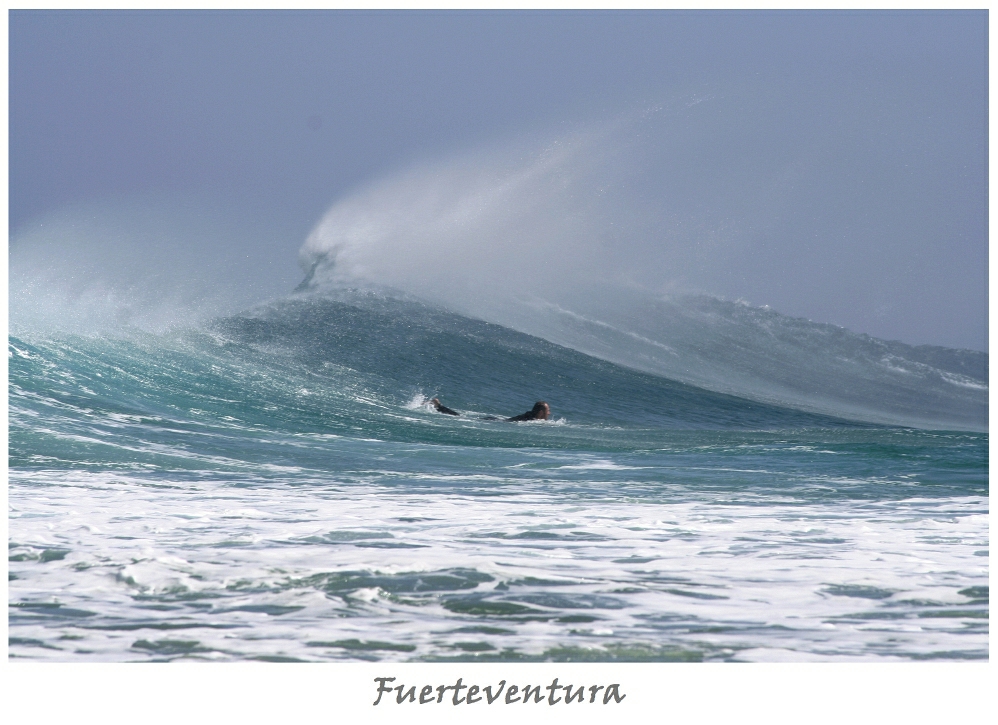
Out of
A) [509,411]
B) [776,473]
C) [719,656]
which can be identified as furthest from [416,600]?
[509,411]

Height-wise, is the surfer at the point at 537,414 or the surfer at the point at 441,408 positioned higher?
the surfer at the point at 537,414

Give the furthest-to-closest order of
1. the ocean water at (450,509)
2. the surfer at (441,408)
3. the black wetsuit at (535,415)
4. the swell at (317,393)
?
the surfer at (441,408) < the black wetsuit at (535,415) < the swell at (317,393) < the ocean water at (450,509)

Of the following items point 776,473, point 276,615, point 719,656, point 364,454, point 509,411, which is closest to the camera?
point 719,656

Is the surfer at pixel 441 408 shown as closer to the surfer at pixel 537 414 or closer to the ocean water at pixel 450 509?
the ocean water at pixel 450 509

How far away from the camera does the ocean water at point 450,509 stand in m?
3.85

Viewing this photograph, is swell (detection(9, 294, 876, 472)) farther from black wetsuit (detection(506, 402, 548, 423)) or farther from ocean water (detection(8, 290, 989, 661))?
black wetsuit (detection(506, 402, 548, 423))

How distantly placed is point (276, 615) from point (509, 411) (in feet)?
32.7

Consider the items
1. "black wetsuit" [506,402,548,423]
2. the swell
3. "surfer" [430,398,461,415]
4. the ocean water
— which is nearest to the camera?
the ocean water

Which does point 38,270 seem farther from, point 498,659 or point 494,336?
point 498,659

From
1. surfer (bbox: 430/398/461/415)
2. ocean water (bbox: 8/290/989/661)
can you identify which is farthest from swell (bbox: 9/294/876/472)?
surfer (bbox: 430/398/461/415)

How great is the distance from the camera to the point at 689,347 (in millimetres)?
18781

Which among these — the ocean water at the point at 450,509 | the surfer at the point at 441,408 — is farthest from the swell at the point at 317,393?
the surfer at the point at 441,408

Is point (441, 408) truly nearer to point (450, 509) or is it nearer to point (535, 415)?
point (535, 415)

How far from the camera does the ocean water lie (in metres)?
3.85
